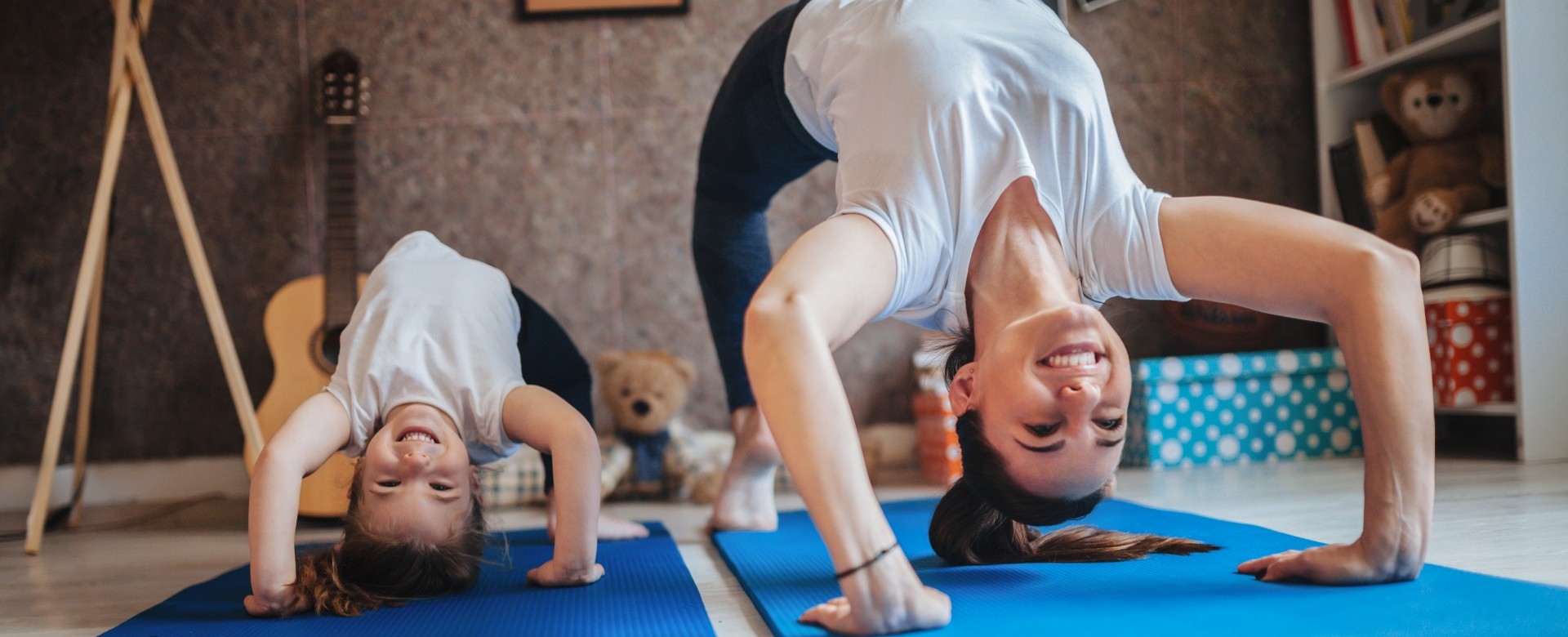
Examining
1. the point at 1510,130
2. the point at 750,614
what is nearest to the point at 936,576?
the point at 750,614

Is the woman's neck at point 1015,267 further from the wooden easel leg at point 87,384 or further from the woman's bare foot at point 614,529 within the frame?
the wooden easel leg at point 87,384

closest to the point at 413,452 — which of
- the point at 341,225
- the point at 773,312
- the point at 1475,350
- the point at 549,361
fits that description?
the point at 549,361

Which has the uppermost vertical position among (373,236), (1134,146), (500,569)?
(1134,146)

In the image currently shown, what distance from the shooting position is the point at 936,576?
1.48 metres

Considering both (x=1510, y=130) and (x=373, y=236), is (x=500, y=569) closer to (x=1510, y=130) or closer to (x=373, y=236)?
(x=373, y=236)

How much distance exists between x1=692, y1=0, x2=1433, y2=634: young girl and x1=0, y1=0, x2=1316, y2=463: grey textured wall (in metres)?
1.66

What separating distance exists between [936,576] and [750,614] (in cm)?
27

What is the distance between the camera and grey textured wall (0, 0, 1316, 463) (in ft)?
10.0

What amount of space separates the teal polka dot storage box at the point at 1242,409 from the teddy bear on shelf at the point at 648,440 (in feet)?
3.68

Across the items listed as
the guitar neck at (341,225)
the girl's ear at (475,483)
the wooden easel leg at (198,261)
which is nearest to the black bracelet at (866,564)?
the girl's ear at (475,483)

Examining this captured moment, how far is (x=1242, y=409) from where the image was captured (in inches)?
114

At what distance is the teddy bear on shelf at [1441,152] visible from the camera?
277 cm

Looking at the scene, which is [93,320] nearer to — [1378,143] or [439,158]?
[439,158]

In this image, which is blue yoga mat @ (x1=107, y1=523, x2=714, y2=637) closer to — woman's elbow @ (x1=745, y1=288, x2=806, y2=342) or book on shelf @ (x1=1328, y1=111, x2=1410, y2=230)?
woman's elbow @ (x1=745, y1=288, x2=806, y2=342)
